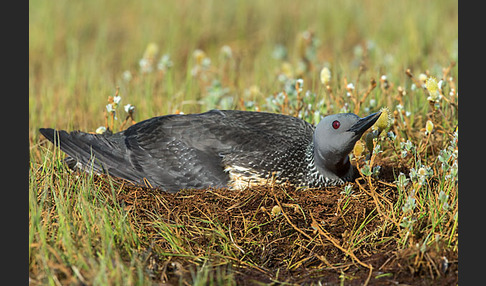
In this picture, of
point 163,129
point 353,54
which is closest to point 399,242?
point 163,129

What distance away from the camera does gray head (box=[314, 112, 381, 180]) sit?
467cm

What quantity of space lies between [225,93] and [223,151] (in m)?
2.54

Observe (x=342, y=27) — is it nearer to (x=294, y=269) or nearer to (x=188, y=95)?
(x=188, y=95)

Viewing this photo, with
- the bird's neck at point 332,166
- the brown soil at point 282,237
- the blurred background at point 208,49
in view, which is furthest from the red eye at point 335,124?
the blurred background at point 208,49

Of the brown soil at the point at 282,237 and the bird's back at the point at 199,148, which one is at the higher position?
the bird's back at the point at 199,148

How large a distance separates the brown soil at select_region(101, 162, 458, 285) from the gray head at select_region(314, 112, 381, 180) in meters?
0.17

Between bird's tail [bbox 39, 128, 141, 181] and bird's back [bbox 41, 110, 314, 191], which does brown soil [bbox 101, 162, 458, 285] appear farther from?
bird's tail [bbox 39, 128, 141, 181]

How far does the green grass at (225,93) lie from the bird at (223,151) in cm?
26

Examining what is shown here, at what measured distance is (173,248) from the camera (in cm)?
420

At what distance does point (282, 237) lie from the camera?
173 inches

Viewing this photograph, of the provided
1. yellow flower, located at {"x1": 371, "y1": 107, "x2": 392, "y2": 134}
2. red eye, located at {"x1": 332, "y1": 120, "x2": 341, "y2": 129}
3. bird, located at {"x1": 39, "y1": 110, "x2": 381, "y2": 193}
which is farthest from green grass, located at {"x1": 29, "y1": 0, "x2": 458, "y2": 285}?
red eye, located at {"x1": 332, "y1": 120, "x2": 341, "y2": 129}

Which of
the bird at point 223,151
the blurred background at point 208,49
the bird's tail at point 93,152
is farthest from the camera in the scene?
the blurred background at point 208,49

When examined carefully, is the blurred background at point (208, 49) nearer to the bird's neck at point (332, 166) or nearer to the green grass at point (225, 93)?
the green grass at point (225, 93)

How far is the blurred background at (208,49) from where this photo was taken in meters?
7.06
